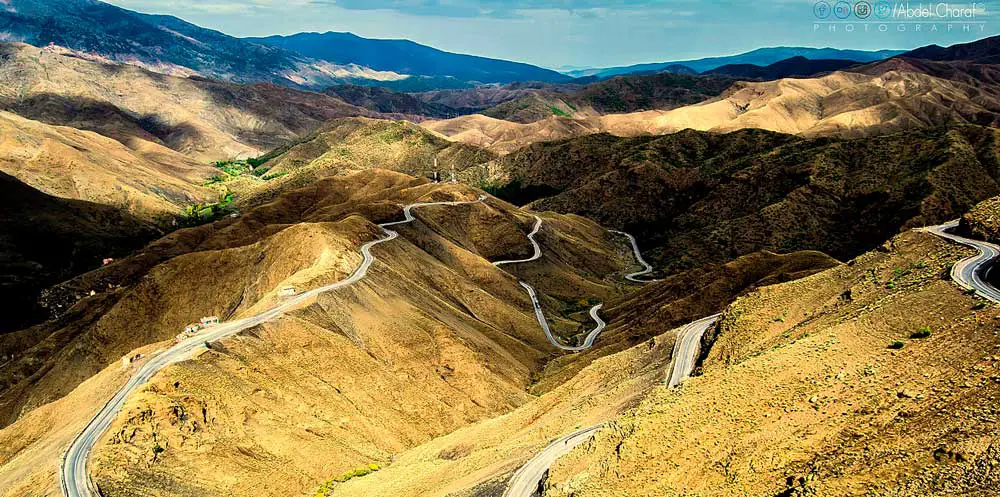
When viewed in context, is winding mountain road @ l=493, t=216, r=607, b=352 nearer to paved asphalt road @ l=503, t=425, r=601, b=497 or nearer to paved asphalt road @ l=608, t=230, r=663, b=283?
paved asphalt road @ l=608, t=230, r=663, b=283

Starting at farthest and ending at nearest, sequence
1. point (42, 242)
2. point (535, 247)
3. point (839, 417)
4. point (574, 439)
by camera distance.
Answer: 1. point (42, 242)
2. point (535, 247)
3. point (574, 439)
4. point (839, 417)

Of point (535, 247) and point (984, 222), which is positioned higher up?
point (984, 222)

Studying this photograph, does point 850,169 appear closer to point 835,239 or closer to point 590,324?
point 835,239

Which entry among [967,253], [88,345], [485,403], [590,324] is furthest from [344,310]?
[967,253]

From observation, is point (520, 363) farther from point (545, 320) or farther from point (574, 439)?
point (574, 439)

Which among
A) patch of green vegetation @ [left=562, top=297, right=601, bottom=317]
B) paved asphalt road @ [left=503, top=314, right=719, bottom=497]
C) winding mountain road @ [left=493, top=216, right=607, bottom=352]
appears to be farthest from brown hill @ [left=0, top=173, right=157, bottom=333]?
paved asphalt road @ [left=503, top=314, right=719, bottom=497]

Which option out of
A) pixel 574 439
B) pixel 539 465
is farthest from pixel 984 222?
pixel 539 465
